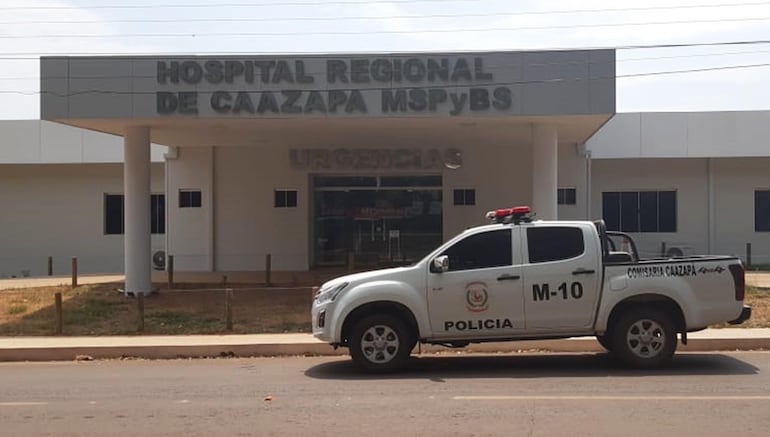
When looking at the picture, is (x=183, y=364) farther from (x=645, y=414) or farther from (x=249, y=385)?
(x=645, y=414)

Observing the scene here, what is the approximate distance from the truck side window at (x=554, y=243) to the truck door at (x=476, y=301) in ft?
1.05

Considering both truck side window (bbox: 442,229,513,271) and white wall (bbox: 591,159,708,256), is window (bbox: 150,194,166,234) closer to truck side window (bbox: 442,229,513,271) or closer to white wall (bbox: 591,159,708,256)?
white wall (bbox: 591,159,708,256)

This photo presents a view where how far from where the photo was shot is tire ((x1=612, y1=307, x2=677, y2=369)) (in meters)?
10.3

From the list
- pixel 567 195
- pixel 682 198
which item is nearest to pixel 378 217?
pixel 567 195

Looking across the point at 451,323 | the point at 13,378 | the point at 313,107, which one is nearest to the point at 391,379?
the point at 451,323

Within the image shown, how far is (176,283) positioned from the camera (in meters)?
22.7

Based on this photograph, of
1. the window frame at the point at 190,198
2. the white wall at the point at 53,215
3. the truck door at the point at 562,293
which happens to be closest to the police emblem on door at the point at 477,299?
the truck door at the point at 562,293

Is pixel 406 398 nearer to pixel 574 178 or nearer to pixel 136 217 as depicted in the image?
pixel 136 217

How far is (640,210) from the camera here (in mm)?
28328

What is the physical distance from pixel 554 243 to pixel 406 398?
303 centimetres

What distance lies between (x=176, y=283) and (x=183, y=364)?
10.9 metres

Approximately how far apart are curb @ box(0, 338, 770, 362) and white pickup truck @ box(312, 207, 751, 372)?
6.64 feet

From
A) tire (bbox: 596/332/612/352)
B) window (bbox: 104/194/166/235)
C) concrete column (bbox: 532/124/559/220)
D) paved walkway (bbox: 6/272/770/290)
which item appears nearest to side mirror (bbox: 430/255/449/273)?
tire (bbox: 596/332/612/352)

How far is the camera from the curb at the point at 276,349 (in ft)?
40.6
